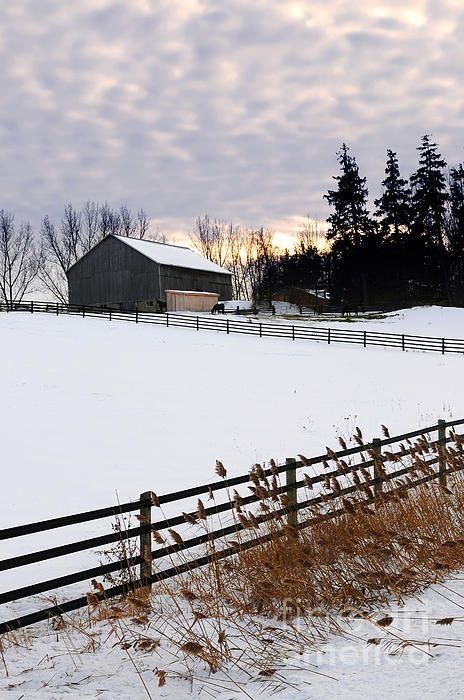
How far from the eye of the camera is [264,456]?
1509cm

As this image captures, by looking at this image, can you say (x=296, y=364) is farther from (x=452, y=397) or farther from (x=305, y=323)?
(x=305, y=323)

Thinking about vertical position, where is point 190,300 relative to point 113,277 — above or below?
below

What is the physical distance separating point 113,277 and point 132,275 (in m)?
2.14

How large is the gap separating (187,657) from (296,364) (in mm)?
25313

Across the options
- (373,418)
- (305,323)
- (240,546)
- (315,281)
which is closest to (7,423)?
(373,418)

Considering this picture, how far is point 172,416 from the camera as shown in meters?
19.2

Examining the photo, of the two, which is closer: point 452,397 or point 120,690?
point 120,690

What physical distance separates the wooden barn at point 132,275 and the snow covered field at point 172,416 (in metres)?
18.0

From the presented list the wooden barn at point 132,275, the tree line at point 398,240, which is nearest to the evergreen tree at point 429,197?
the tree line at point 398,240

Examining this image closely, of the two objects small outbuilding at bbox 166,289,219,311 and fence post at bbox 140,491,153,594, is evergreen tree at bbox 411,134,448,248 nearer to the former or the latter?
small outbuilding at bbox 166,289,219,311

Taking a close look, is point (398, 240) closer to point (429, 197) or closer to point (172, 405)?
point (429, 197)

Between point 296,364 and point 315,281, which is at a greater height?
point 315,281

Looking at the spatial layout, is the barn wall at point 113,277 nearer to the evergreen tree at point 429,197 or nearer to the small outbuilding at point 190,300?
the small outbuilding at point 190,300

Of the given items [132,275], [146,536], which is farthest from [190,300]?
[146,536]
